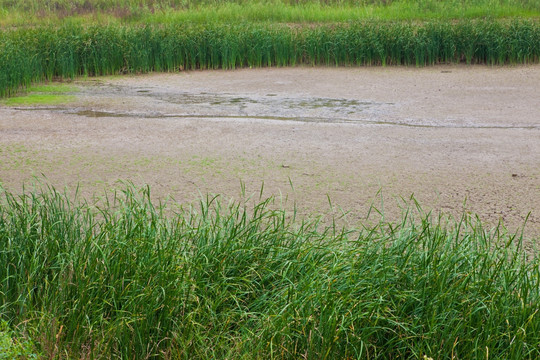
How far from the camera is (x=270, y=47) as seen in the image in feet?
29.9

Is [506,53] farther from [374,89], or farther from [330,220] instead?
[330,220]

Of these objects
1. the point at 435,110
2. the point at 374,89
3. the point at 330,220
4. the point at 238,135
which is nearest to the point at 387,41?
the point at 374,89

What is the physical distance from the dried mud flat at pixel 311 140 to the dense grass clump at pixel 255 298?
69cm

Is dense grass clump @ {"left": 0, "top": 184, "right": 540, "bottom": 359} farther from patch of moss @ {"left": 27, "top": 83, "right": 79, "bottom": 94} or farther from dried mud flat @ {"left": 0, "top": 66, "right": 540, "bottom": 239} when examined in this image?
patch of moss @ {"left": 27, "top": 83, "right": 79, "bottom": 94}

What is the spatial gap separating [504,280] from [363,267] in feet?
1.55

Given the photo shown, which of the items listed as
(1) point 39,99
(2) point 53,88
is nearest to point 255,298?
(1) point 39,99

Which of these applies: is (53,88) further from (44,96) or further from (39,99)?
(39,99)

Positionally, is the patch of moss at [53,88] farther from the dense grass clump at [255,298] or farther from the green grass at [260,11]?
the dense grass clump at [255,298]

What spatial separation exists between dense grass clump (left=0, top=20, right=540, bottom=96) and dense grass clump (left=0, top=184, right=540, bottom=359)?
6.27 m

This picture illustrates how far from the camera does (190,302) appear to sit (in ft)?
7.73

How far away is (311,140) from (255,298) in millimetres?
3080

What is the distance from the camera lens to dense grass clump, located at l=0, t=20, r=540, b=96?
8.61 meters

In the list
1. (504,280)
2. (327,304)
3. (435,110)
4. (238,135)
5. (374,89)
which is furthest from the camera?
(374,89)

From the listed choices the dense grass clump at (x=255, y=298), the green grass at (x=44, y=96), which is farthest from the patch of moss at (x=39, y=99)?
the dense grass clump at (x=255, y=298)
